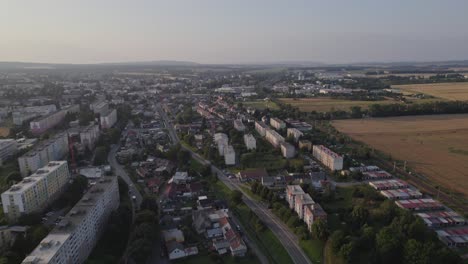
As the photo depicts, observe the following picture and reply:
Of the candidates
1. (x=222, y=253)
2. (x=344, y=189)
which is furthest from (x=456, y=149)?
(x=222, y=253)

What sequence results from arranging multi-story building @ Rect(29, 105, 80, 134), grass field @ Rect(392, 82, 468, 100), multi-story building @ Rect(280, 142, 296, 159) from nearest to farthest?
multi-story building @ Rect(280, 142, 296, 159)
multi-story building @ Rect(29, 105, 80, 134)
grass field @ Rect(392, 82, 468, 100)

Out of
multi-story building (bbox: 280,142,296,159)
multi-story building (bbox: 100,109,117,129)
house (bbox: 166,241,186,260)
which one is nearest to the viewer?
house (bbox: 166,241,186,260)

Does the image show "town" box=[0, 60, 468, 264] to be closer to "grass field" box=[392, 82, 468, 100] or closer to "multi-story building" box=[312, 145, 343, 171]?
"multi-story building" box=[312, 145, 343, 171]

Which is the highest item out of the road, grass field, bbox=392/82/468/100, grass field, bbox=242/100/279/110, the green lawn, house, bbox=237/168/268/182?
grass field, bbox=392/82/468/100

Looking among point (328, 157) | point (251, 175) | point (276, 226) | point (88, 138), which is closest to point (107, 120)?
point (88, 138)

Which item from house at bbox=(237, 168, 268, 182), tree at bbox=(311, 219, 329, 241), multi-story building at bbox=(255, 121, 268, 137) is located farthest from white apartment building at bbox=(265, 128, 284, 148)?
tree at bbox=(311, 219, 329, 241)

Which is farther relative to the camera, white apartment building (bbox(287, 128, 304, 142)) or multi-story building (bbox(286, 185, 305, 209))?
white apartment building (bbox(287, 128, 304, 142))
